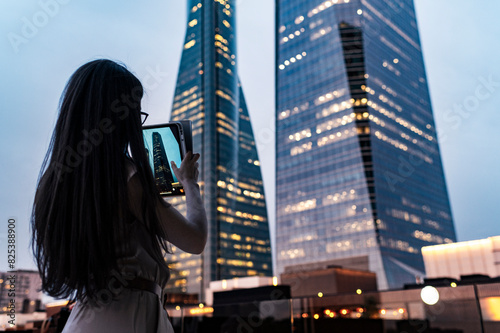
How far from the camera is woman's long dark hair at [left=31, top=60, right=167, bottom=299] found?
1.15 m

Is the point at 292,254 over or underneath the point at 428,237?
underneath

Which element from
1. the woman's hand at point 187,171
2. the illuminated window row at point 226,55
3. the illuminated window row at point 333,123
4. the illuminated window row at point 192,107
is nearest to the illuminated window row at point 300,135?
the illuminated window row at point 333,123

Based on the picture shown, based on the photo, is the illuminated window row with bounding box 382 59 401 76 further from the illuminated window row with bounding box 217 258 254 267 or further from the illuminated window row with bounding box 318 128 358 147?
the illuminated window row with bounding box 217 258 254 267

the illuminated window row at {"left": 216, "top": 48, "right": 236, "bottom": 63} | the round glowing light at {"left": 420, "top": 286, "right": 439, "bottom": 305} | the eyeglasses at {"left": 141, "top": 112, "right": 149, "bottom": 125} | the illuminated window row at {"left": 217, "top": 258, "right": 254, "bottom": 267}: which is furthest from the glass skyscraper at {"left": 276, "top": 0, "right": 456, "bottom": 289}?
the eyeglasses at {"left": 141, "top": 112, "right": 149, "bottom": 125}

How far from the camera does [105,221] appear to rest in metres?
1.16

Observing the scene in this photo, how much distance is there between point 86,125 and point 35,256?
437 millimetres

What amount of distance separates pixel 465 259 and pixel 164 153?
73.3 ft

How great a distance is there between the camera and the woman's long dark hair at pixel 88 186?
115 centimetres

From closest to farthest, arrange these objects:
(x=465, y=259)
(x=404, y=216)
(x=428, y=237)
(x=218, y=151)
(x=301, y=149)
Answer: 1. (x=465, y=259)
2. (x=404, y=216)
3. (x=301, y=149)
4. (x=428, y=237)
5. (x=218, y=151)

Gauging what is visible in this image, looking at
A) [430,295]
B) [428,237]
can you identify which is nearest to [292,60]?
[428,237]

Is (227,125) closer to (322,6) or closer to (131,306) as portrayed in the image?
(322,6)

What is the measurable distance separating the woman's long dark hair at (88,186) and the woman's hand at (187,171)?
13cm

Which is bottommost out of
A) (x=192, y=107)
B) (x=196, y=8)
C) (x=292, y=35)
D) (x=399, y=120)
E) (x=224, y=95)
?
(x=399, y=120)

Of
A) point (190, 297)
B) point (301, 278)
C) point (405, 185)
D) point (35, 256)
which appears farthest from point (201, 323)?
point (405, 185)
